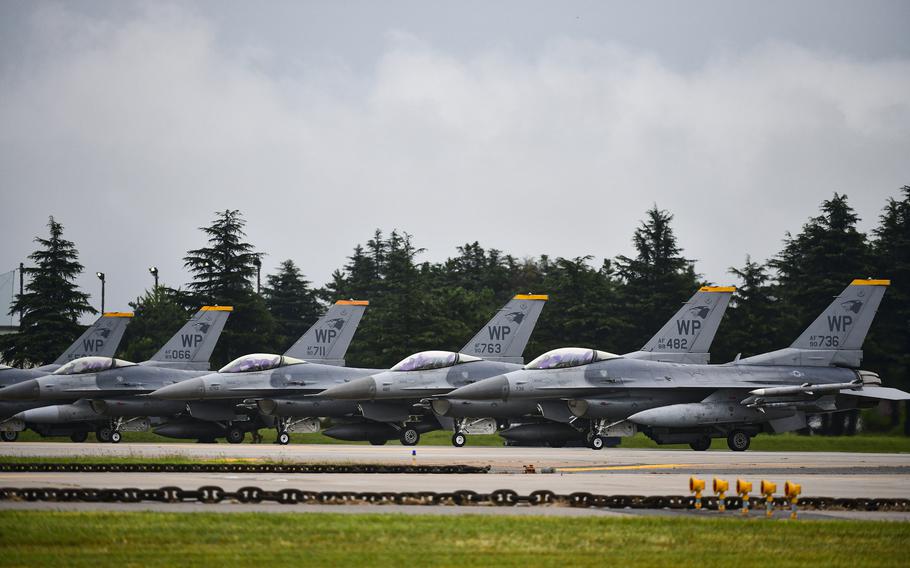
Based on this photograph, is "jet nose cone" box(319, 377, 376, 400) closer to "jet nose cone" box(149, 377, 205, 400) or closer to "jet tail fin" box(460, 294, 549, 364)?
"jet tail fin" box(460, 294, 549, 364)

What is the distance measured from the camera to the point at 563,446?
1624 inches

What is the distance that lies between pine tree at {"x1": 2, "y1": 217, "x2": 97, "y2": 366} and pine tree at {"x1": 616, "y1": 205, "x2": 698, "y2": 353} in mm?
30866

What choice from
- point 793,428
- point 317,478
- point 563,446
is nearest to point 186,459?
point 317,478

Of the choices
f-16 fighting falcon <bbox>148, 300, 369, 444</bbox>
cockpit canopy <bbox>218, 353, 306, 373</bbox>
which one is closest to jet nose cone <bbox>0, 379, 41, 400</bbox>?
f-16 fighting falcon <bbox>148, 300, 369, 444</bbox>

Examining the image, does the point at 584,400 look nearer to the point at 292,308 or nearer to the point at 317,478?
the point at 317,478

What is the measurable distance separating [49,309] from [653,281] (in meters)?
34.2

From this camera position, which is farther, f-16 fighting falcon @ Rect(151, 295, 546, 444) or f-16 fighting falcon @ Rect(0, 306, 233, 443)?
f-16 fighting falcon @ Rect(0, 306, 233, 443)

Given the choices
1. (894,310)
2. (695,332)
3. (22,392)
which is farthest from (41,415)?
(894,310)

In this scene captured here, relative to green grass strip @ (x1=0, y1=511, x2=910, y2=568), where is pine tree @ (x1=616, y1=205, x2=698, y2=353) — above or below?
above

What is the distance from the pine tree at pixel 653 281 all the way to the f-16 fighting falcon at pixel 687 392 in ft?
85.0

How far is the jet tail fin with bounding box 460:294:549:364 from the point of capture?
4281 cm

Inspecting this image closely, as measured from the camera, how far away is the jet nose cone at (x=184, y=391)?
41.7 meters

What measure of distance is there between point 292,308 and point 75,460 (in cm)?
6482

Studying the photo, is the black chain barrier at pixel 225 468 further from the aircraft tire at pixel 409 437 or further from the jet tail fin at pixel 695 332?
the jet tail fin at pixel 695 332
